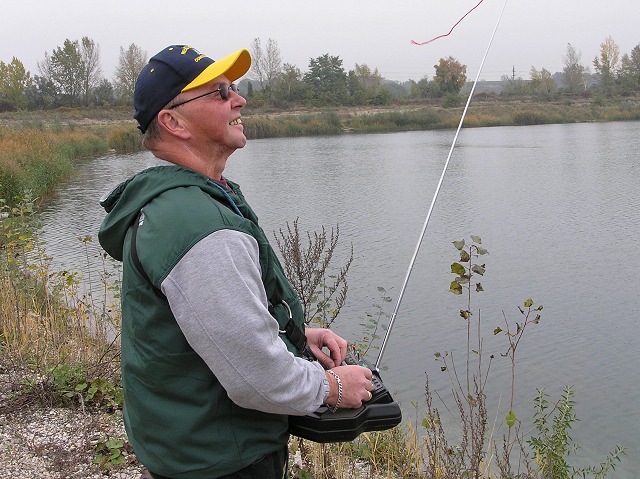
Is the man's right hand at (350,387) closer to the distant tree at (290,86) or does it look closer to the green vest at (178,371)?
the green vest at (178,371)

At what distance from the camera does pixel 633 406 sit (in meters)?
5.27

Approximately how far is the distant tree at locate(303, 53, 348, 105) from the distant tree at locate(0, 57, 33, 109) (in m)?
21.9

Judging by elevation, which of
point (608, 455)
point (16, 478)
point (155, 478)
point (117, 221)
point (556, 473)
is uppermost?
point (117, 221)

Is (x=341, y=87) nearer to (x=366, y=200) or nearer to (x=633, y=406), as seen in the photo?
(x=366, y=200)

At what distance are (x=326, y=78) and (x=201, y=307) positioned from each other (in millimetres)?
60755

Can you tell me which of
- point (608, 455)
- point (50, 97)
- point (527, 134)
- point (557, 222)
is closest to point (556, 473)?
point (608, 455)

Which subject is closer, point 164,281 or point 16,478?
point 164,281

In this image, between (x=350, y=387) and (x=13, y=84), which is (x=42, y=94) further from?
(x=350, y=387)

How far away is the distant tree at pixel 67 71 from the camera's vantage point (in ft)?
191

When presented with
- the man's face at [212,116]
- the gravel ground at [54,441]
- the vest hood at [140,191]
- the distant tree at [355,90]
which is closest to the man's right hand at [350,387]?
the vest hood at [140,191]

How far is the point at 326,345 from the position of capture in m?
1.93

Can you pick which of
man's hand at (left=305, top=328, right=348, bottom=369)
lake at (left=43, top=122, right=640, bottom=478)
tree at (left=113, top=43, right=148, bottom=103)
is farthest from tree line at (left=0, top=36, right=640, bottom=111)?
man's hand at (left=305, top=328, right=348, bottom=369)

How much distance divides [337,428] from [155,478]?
0.46 metres

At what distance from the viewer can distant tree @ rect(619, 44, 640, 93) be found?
52469 millimetres
